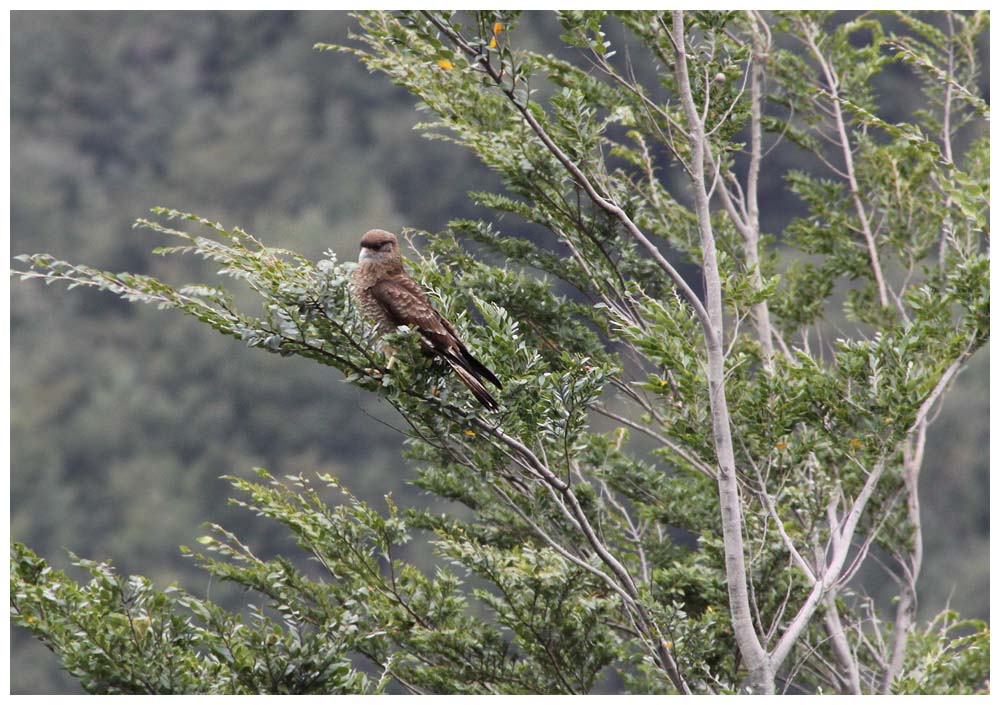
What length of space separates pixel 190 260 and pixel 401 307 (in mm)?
38469

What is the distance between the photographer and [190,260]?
41.5m

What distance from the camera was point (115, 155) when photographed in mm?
46812

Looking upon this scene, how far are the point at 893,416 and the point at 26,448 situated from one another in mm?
35106

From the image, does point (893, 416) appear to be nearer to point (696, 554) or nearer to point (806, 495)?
point (806, 495)

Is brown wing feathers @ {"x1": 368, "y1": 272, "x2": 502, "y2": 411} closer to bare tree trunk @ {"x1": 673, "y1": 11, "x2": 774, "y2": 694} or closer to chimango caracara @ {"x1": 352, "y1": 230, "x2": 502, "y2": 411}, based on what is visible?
chimango caracara @ {"x1": 352, "y1": 230, "x2": 502, "y2": 411}

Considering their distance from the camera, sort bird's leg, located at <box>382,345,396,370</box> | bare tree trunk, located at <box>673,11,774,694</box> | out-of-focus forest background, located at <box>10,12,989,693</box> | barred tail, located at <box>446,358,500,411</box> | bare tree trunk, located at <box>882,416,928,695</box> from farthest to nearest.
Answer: out-of-focus forest background, located at <box>10,12,989,693</box>, bare tree trunk, located at <box>882,416,928,695</box>, bare tree trunk, located at <box>673,11,774,694</box>, barred tail, located at <box>446,358,500,411</box>, bird's leg, located at <box>382,345,396,370</box>

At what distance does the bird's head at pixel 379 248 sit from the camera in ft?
16.0

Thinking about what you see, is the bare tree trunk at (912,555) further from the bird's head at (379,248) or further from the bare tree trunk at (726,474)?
the bird's head at (379,248)

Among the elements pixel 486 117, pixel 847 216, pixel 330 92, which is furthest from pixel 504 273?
pixel 330 92

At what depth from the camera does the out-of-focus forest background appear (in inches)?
1151

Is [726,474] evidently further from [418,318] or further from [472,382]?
[418,318]

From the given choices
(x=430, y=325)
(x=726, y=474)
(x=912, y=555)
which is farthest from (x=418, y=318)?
(x=912, y=555)

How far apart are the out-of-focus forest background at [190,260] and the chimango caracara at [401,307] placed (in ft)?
59.4

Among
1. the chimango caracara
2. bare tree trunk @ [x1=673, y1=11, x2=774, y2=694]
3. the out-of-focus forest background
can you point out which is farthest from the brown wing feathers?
the out-of-focus forest background
